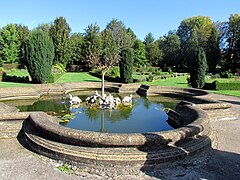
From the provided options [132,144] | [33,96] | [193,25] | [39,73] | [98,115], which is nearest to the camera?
[132,144]

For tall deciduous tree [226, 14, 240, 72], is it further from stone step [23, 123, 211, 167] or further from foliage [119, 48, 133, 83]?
stone step [23, 123, 211, 167]

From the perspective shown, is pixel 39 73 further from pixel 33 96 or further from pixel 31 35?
pixel 33 96

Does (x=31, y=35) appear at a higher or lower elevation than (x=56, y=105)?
higher

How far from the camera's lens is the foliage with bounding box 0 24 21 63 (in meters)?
50.8

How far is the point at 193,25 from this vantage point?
57.9m

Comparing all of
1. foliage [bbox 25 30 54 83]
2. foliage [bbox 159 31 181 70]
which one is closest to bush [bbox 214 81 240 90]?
foliage [bbox 25 30 54 83]

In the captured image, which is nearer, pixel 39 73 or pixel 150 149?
pixel 150 149

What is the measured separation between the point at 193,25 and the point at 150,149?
189ft

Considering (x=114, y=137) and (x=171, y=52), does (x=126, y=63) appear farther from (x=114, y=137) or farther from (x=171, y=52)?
(x=171, y=52)

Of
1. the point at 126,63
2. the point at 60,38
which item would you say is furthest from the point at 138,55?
the point at 126,63

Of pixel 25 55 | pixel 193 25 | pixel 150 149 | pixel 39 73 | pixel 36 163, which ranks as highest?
pixel 193 25

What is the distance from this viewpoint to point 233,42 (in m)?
47.2

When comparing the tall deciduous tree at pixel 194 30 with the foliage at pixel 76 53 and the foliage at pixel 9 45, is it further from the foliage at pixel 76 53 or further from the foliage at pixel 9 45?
the foliage at pixel 9 45

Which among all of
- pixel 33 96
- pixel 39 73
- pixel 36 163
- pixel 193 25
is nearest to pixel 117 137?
pixel 36 163
